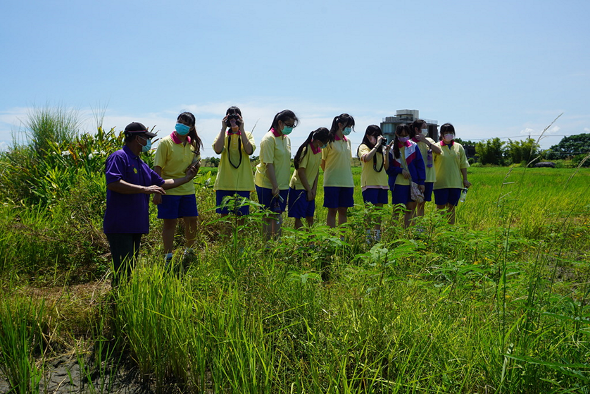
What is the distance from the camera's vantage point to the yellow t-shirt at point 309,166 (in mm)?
5723

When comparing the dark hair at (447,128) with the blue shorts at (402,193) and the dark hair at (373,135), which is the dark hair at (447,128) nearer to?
the blue shorts at (402,193)

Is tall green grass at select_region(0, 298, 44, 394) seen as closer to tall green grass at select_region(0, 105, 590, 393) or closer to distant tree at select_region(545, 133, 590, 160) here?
tall green grass at select_region(0, 105, 590, 393)

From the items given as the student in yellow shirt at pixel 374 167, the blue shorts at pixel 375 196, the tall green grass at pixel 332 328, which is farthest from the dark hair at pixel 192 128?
the blue shorts at pixel 375 196

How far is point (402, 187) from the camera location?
253 inches

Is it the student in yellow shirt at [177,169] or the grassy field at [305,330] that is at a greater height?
the student in yellow shirt at [177,169]

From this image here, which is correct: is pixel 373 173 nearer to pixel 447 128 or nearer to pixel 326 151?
pixel 326 151

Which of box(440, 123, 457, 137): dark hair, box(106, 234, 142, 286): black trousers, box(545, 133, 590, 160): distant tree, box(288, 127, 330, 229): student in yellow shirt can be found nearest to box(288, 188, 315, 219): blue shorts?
box(288, 127, 330, 229): student in yellow shirt

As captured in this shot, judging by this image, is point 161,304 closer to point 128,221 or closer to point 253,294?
point 253,294

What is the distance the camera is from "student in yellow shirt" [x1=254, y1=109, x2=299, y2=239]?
5.28 meters

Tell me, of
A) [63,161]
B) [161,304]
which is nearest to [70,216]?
[63,161]

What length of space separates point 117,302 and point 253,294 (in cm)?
94

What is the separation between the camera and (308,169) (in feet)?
19.1

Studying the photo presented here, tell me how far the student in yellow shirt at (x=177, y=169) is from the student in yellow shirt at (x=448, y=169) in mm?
3929

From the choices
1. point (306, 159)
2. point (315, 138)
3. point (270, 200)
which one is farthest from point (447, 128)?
point (270, 200)
